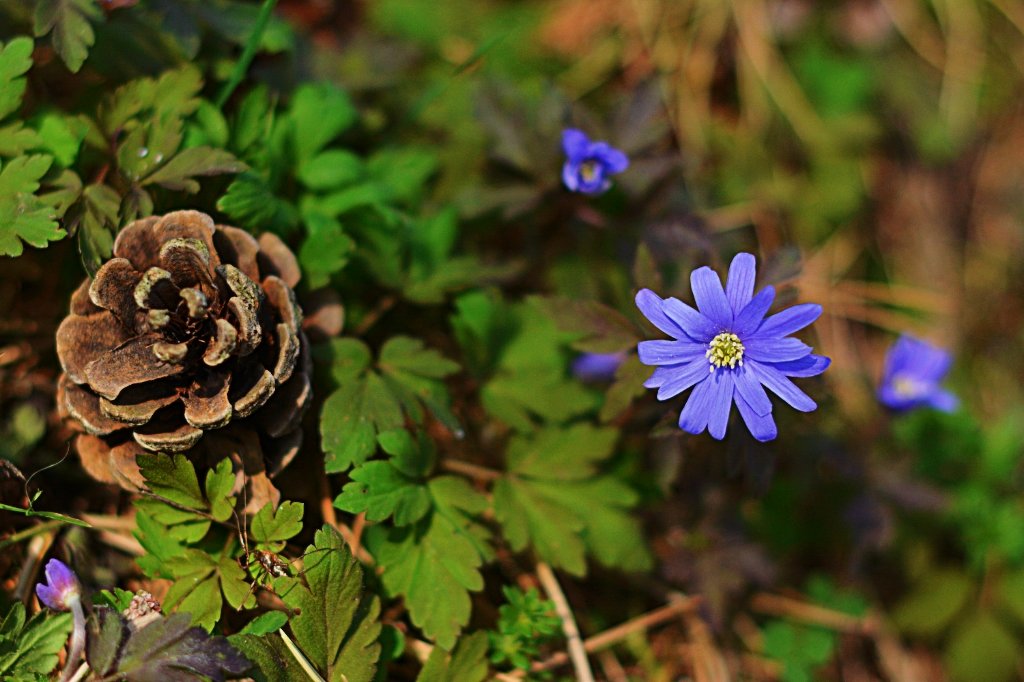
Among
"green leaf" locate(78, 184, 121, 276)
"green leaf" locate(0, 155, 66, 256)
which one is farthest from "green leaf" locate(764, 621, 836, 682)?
"green leaf" locate(0, 155, 66, 256)

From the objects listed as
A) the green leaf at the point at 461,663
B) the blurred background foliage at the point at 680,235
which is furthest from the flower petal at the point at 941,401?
the green leaf at the point at 461,663

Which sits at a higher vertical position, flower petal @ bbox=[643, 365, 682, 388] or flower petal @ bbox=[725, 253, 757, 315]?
flower petal @ bbox=[725, 253, 757, 315]

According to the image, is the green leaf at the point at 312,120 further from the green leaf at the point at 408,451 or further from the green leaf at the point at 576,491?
the green leaf at the point at 576,491

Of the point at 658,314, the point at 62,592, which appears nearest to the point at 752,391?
the point at 658,314

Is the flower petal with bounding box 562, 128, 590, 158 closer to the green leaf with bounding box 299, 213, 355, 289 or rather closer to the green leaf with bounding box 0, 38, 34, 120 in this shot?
the green leaf with bounding box 299, 213, 355, 289

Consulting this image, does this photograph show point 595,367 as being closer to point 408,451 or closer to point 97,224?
point 408,451

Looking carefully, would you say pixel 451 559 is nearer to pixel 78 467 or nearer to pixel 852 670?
pixel 78 467

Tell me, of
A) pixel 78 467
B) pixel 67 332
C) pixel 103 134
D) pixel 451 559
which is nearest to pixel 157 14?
pixel 103 134
